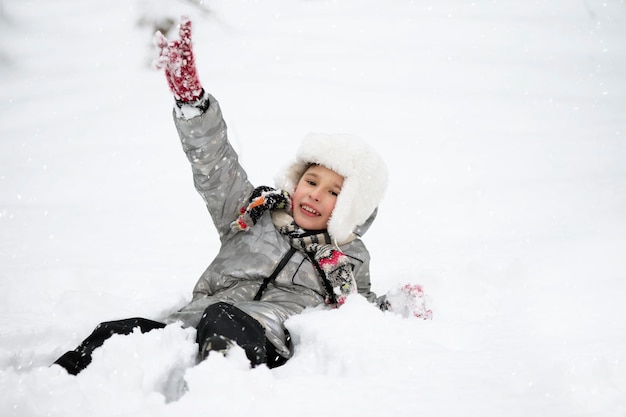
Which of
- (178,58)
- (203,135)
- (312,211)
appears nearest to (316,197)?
(312,211)

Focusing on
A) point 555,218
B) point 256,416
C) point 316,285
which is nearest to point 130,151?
point 316,285

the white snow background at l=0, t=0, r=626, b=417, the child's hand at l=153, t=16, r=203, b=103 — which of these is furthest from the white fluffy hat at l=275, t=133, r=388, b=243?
the child's hand at l=153, t=16, r=203, b=103

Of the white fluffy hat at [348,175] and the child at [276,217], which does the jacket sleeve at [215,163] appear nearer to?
the child at [276,217]

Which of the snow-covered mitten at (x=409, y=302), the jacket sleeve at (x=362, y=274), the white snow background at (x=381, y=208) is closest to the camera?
the white snow background at (x=381, y=208)

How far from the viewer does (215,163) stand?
2125 mm

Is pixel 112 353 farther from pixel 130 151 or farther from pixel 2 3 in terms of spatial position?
pixel 2 3

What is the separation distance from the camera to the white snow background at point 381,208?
1349mm

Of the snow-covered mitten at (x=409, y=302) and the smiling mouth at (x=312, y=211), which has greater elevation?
the smiling mouth at (x=312, y=211)

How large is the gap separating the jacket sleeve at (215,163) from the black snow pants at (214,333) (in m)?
0.67

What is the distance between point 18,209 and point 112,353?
2.53 meters

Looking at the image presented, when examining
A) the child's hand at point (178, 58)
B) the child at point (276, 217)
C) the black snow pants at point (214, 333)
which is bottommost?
the black snow pants at point (214, 333)

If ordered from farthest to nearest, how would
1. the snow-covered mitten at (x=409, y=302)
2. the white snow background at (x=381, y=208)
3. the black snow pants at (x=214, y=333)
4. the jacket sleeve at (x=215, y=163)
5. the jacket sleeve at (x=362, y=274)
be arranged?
the jacket sleeve at (x=362, y=274), the snow-covered mitten at (x=409, y=302), the jacket sleeve at (x=215, y=163), the black snow pants at (x=214, y=333), the white snow background at (x=381, y=208)

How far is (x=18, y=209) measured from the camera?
3.45 metres

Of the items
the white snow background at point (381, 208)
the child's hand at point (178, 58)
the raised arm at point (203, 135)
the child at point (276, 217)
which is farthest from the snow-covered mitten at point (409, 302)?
the child's hand at point (178, 58)
